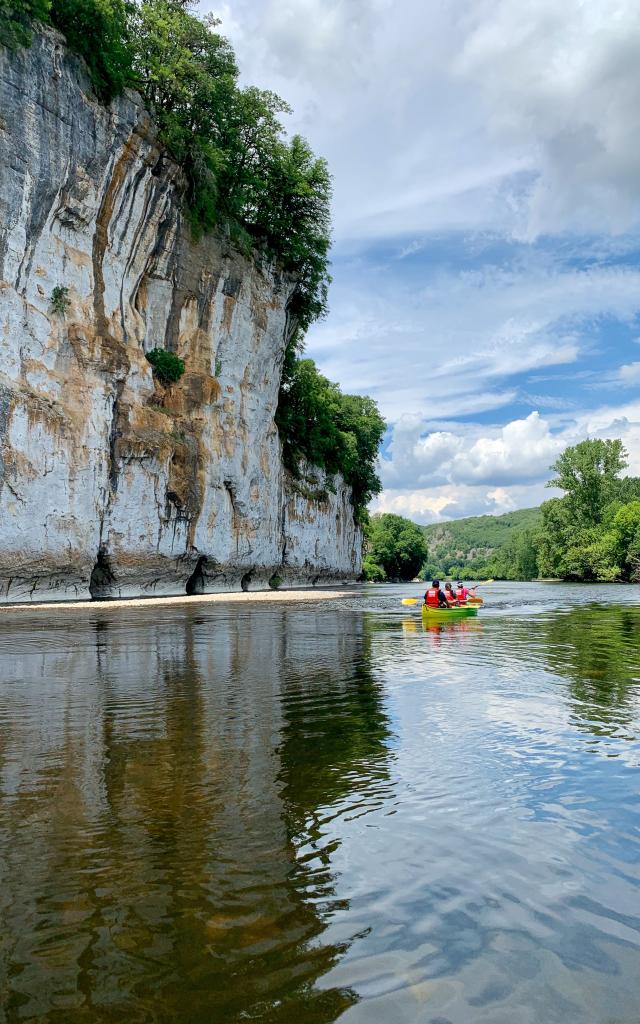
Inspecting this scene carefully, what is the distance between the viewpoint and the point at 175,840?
4.14 m

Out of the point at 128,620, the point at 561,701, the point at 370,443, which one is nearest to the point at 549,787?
the point at 561,701

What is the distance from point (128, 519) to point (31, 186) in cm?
1432

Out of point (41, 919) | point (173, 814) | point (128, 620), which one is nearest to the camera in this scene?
point (41, 919)

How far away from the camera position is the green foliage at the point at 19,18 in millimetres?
23892

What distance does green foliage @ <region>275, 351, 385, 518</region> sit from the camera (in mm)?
53188

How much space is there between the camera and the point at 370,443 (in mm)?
70125

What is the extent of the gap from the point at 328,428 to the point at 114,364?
28607 mm

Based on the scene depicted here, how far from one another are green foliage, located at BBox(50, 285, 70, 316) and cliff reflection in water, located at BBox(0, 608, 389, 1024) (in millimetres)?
21121

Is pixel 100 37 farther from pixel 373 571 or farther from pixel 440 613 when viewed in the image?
pixel 373 571

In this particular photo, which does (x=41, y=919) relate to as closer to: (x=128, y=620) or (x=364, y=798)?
(x=364, y=798)

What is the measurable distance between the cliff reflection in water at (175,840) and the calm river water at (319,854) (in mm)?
16

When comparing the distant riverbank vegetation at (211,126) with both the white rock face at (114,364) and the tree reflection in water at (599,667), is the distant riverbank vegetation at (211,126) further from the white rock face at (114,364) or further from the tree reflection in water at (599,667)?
the tree reflection in water at (599,667)

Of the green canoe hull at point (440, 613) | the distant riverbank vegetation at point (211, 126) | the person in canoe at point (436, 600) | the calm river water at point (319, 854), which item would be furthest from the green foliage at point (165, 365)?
the calm river water at point (319, 854)

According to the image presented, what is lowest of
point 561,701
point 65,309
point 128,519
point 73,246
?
point 561,701
